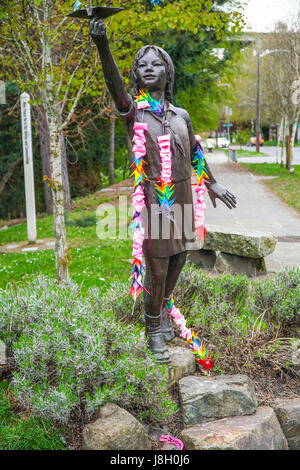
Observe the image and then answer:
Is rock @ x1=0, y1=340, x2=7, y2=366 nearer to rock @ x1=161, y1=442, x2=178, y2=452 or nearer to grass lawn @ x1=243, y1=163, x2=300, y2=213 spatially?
rock @ x1=161, y1=442, x2=178, y2=452

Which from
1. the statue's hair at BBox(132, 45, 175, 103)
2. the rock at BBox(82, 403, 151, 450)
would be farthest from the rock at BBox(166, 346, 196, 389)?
the statue's hair at BBox(132, 45, 175, 103)

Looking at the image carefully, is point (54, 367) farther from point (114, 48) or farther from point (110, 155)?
point (110, 155)

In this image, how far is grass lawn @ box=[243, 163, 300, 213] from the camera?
1449cm

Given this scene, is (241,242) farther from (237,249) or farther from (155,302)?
(155,302)

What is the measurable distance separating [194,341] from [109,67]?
2022mm

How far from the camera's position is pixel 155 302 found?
11.4 feet

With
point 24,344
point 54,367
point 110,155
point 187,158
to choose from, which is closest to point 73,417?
point 54,367

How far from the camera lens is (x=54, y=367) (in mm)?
3150

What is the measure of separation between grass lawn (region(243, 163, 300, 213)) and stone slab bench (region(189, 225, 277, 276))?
637 centimetres

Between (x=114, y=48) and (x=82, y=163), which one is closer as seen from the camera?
(x=114, y=48)

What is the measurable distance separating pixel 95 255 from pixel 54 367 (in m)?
5.77

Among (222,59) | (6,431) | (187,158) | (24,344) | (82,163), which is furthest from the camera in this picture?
(82,163)

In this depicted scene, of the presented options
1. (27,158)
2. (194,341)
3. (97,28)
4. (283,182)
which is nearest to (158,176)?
(97,28)

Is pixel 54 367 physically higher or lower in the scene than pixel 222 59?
lower
